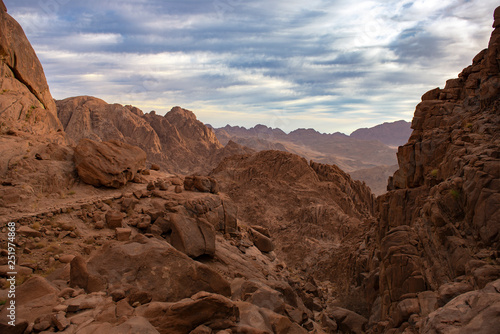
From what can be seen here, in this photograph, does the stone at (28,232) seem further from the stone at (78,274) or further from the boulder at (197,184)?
the boulder at (197,184)

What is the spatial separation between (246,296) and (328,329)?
16.5ft

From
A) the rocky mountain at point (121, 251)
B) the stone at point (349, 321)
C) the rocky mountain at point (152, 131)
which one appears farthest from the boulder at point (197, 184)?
the rocky mountain at point (152, 131)

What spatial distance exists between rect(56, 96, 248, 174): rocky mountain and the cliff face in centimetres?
6208

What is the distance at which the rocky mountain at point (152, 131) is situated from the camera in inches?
2847

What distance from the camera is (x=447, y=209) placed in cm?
1027

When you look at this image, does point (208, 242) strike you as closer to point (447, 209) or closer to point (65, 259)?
point (65, 259)

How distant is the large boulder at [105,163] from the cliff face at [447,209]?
436 inches

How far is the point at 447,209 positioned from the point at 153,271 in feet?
29.4

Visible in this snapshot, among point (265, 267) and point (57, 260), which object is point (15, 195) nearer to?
point (57, 260)

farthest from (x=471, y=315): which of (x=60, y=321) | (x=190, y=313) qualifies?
(x=60, y=321)

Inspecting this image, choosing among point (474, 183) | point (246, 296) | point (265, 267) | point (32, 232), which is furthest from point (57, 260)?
point (474, 183)

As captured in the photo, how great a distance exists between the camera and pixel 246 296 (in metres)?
10.0

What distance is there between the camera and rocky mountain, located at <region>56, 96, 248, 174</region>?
237 ft

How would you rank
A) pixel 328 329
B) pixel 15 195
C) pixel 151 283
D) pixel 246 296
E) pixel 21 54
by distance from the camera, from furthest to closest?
pixel 21 54 < pixel 328 329 < pixel 15 195 < pixel 246 296 < pixel 151 283
